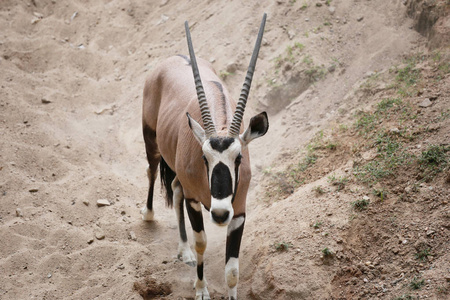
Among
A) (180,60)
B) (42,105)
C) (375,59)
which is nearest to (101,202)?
(180,60)

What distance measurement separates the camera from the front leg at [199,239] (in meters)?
4.60

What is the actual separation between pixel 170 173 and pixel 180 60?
1.50m

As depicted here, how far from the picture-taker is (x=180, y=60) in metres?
5.82

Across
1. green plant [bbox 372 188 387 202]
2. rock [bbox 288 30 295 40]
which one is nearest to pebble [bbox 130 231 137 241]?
green plant [bbox 372 188 387 202]

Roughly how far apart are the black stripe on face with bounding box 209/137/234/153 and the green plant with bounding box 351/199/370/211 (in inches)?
66.4

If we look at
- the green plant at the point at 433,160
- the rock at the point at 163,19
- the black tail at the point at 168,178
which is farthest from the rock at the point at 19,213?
the rock at the point at 163,19

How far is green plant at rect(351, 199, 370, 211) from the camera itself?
4547mm

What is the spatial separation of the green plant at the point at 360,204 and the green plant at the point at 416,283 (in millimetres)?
990

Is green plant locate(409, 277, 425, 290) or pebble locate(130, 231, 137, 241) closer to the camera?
green plant locate(409, 277, 425, 290)

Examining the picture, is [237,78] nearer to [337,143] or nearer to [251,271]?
[337,143]

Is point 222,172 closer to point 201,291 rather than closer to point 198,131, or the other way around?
point 198,131

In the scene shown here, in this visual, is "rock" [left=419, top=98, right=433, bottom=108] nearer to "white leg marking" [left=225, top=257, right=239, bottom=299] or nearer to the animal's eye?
the animal's eye

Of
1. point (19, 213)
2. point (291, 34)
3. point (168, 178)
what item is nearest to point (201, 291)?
point (168, 178)

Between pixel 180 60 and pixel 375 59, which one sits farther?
pixel 375 59
